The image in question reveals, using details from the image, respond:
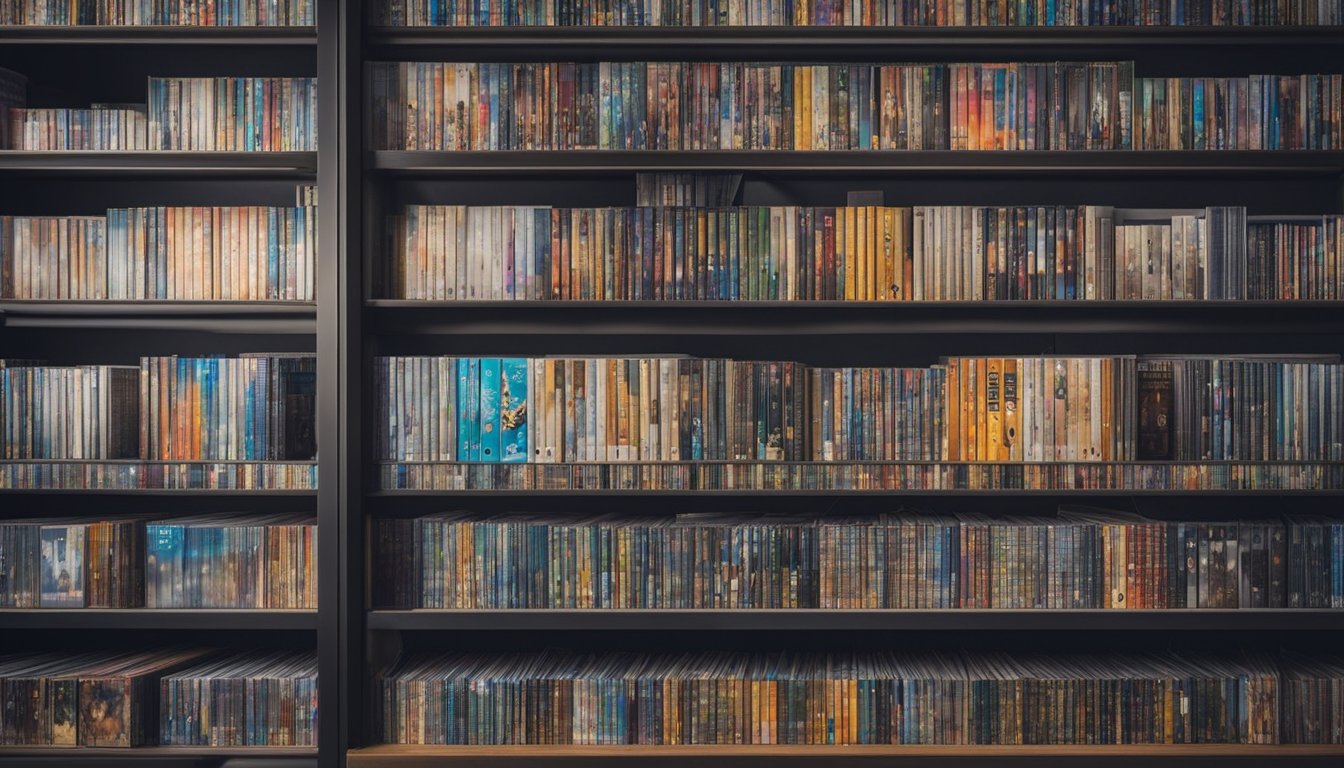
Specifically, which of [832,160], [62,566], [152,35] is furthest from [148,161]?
[832,160]

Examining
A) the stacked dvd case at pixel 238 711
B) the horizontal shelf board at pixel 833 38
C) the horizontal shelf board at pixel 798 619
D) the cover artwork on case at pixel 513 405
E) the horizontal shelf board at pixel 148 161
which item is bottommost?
the stacked dvd case at pixel 238 711

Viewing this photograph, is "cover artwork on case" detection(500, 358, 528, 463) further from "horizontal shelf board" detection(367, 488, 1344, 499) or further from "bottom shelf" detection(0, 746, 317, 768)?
"bottom shelf" detection(0, 746, 317, 768)

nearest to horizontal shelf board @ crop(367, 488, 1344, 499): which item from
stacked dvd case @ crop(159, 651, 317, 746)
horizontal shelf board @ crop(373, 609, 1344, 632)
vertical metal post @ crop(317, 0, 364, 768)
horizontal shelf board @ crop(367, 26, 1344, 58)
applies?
vertical metal post @ crop(317, 0, 364, 768)

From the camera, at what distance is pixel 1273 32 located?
6.43 feet

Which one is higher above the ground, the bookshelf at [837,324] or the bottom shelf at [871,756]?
the bookshelf at [837,324]

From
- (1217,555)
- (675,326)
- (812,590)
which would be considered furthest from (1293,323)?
(675,326)

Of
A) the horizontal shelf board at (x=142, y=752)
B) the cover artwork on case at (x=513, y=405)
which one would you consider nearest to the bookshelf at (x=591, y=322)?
the horizontal shelf board at (x=142, y=752)

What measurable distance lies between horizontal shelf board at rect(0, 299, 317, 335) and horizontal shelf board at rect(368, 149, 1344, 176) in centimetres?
45

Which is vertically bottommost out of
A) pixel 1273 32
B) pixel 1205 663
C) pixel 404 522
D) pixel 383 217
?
pixel 1205 663

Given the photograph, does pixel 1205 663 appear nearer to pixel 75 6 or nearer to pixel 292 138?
pixel 292 138

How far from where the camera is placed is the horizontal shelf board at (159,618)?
195cm

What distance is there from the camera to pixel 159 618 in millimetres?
1960

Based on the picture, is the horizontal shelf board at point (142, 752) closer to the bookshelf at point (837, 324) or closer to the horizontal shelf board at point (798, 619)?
the bookshelf at point (837, 324)

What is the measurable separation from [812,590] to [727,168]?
0.93 metres
